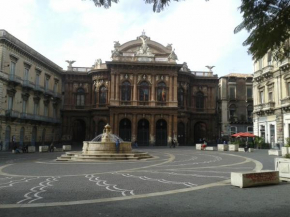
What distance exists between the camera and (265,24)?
371 cm

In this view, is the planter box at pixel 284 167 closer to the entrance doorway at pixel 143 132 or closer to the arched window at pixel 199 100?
the entrance doorway at pixel 143 132

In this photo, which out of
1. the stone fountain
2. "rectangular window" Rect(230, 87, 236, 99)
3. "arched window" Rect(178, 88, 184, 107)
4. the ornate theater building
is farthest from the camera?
"rectangular window" Rect(230, 87, 236, 99)

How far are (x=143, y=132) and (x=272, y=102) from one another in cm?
1949

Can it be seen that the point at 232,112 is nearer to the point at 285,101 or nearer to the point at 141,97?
the point at 141,97

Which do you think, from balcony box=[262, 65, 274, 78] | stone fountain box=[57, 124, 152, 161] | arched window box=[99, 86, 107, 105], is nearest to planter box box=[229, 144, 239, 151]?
balcony box=[262, 65, 274, 78]

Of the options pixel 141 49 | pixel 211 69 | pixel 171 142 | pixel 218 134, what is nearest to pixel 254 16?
pixel 171 142

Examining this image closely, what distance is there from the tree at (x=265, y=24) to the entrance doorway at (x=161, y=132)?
4241 cm

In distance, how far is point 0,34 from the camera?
3434 centimetres

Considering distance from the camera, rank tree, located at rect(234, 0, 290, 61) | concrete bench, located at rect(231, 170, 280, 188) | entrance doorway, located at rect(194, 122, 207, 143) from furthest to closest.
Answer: entrance doorway, located at rect(194, 122, 207, 143), concrete bench, located at rect(231, 170, 280, 188), tree, located at rect(234, 0, 290, 61)

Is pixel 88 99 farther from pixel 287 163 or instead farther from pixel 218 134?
pixel 287 163

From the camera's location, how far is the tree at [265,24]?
3617 mm

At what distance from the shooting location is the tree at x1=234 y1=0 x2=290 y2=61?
3.62 meters

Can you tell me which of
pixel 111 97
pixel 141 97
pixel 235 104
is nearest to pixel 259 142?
pixel 141 97

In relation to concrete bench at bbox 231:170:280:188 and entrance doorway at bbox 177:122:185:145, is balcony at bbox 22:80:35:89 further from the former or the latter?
concrete bench at bbox 231:170:280:188
